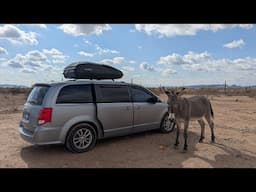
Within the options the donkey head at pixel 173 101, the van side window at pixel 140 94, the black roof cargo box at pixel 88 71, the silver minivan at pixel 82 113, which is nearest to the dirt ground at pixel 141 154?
the silver minivan at pixel 82 113

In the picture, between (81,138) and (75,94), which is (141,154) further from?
(75,94)

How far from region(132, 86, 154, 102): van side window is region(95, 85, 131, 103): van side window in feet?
0.80

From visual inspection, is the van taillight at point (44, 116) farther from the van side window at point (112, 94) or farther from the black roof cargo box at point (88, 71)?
the black roof cargo box at point (88, 71)

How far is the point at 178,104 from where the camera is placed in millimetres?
6297

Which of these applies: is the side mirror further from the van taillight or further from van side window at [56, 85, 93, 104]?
the van taillight

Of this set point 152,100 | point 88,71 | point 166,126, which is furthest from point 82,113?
point 166,126

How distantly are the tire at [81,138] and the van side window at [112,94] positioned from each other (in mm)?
840

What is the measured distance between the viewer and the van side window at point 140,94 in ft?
23.1

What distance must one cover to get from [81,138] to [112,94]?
154cm

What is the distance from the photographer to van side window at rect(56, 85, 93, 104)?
18.4ft

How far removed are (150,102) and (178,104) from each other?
1.22 metres

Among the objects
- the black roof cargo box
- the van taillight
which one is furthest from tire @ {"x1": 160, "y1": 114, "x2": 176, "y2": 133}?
the van taillight
